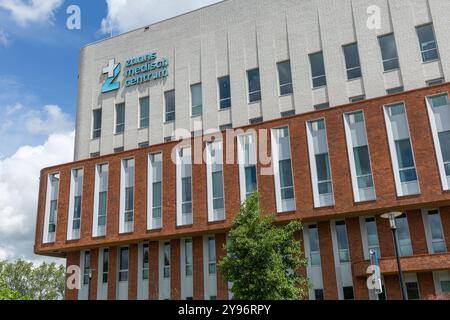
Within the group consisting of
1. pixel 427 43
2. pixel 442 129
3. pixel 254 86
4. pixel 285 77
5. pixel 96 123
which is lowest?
pixel 442 129

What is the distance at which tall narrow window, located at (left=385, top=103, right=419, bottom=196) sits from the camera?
25.3 metres

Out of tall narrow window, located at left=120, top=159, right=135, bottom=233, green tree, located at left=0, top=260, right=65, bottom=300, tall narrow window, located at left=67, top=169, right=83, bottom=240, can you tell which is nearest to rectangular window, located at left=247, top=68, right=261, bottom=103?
tall narrow window, located at left=120, top=159, right=135, bottom=233

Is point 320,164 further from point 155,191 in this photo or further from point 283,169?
point 155,191

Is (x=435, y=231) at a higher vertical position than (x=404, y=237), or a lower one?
higher

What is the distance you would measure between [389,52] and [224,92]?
12.1 m

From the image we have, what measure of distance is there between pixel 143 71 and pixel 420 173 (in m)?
23.6

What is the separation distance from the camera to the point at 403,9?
30.2 m

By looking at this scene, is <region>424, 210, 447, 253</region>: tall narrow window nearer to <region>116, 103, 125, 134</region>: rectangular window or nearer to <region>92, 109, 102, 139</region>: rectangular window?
<region>116, 103, 125, 134</region>: rectangular window

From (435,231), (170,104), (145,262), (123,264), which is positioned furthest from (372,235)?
(170,104)

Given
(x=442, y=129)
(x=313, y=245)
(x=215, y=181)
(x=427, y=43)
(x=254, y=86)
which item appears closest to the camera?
(x=442, y=129)

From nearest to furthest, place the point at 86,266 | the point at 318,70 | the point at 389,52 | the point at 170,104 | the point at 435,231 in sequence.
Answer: the point at 435,231 < the point at 389,52 < the point at 318,70 < the point at 86,266 < the point at 170,104

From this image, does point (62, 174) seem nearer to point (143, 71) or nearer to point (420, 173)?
point (143, 71)

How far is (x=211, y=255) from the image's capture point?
30.2 m
